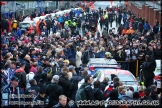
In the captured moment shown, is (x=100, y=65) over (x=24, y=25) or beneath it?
over

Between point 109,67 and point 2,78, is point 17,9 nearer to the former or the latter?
point 109,67

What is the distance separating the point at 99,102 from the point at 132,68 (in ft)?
41.2

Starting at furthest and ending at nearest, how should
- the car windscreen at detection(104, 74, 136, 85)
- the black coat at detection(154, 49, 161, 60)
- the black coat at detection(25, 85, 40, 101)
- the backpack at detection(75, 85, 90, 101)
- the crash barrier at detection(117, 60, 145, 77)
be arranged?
the crash barrier at detection(117, 60, 145, 77) < the black coat at detection(154, 49, 161, 60) < the car windscreen at detection(104, 74, 136, 85) < the black coat at detection(25, 85, 40, 101) < the backpack at detection(75, 85, 90, 101)

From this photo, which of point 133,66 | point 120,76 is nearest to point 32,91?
point 120,76

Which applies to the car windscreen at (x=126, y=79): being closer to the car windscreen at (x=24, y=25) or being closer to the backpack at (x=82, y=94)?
the backpack at (x=82, y=94)

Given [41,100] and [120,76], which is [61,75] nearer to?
[41,100]

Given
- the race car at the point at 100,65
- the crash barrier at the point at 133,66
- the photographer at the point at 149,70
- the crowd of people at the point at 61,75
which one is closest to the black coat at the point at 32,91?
the crowd of people at the point at 61,75

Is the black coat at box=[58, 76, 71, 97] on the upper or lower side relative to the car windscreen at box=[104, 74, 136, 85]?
upper

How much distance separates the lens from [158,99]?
1388cm

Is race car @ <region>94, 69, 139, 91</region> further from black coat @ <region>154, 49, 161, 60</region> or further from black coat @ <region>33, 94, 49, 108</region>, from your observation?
black coat @ <region>154, 49, 161, 60</region>

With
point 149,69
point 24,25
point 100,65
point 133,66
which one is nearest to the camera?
point 149,69

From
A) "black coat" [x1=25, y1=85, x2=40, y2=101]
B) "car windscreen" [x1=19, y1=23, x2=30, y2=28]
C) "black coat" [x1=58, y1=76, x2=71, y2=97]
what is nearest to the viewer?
"black coat" [x1=25, y1=85, x2=40, y2=101]

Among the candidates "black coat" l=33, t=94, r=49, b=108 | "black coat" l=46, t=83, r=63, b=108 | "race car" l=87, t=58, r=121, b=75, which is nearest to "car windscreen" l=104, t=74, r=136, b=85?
"race car" l=87, t=58, r=121, b=75

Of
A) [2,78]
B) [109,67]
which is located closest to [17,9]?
[109,67]
